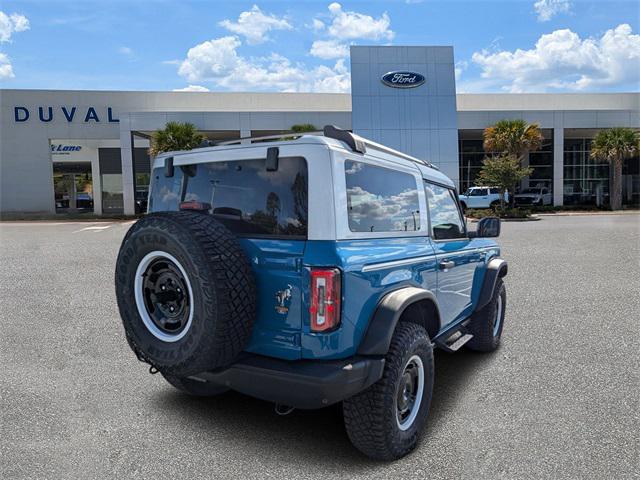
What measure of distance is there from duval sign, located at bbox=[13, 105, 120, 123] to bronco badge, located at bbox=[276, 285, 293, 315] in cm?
3592

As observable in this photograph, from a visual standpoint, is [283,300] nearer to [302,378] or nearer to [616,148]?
[302,378]

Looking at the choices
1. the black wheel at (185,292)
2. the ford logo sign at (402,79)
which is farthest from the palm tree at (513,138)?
the black wheel at (185,292)

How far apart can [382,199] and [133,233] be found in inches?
64.7

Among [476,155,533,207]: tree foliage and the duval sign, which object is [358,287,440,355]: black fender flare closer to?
[476,155,533,207]: tree foliage

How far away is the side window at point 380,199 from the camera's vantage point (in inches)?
118

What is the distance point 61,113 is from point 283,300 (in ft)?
122

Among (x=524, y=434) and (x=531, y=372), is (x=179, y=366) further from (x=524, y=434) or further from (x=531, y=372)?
(x=531, y=372)

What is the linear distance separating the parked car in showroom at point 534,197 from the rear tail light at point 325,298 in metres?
35.5

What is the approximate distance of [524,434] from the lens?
335 cm

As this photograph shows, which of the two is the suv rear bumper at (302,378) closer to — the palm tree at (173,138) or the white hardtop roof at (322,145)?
the white hardtop roof at (322,145)

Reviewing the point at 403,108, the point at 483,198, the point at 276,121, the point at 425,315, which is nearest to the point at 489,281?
the point at 425,315

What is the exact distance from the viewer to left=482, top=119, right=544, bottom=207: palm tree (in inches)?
1193

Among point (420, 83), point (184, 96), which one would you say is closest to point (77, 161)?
point (184, 96)

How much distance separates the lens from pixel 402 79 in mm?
32188
